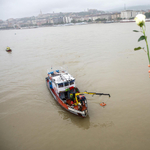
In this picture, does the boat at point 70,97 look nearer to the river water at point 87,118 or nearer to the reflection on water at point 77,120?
the reflection on water at point 77,120

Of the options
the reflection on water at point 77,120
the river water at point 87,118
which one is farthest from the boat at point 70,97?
the river water at point 87,118

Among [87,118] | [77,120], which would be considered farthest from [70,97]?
[87,118]

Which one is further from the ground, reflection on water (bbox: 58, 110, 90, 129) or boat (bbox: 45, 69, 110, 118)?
boat (bbox: 45, 69, 110, 118)

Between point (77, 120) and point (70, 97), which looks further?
point (70, 97)

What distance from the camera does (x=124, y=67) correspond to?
810 inches

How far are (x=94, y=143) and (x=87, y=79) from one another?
9668mm

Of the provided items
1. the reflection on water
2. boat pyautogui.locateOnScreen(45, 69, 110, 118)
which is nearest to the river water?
the reflection on water

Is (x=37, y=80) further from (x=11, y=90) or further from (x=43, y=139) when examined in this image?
(x=43, y=139)

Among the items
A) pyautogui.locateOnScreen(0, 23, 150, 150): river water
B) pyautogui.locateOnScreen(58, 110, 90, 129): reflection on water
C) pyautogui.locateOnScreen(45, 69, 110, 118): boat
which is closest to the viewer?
pyautogui.locateOnScreen(0, 23, 150, 150): river water

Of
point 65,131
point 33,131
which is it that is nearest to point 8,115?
point 33,131

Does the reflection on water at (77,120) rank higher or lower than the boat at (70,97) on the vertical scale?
lower

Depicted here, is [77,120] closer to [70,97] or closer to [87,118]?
[87,118]

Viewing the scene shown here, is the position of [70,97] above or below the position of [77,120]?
above

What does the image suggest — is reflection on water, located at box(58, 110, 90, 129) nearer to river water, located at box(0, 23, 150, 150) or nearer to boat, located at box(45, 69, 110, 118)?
river water, located at box(0, 23, 150, 150)
